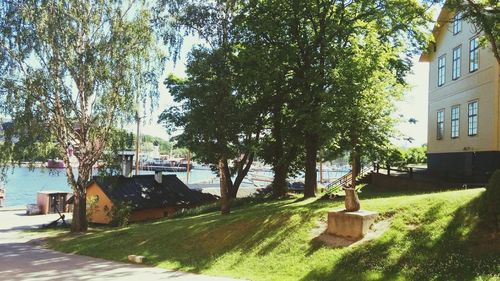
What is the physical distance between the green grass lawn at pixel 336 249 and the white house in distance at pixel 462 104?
36.0 ft

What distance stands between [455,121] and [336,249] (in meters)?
18.9

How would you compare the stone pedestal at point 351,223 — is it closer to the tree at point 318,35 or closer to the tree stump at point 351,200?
the tree stump at point 351,200

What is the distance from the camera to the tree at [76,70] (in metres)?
25.0

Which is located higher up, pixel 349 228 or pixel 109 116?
pixel 109 116

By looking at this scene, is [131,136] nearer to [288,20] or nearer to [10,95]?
[10,95]

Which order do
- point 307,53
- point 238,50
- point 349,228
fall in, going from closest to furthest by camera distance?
point 349,228
point 307,53
point 238,50

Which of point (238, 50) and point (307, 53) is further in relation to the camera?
point (238, 50)

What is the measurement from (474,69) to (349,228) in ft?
55.0

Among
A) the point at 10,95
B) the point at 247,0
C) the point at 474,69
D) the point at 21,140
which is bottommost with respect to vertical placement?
the point at 21,140

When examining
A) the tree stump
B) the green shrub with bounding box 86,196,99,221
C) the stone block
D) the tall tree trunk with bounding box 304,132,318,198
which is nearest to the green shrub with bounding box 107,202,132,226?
the green shrub with bounding box 86,196,99,221

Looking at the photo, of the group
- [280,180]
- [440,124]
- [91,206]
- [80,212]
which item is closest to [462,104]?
[440,124]

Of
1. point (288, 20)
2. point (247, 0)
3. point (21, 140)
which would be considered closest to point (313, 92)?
point (288, 20)

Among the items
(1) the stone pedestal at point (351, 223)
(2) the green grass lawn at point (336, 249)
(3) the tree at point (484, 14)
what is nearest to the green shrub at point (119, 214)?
(2) the green grass lawn at point (336, 249)

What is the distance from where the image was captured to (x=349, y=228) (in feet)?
48.5
